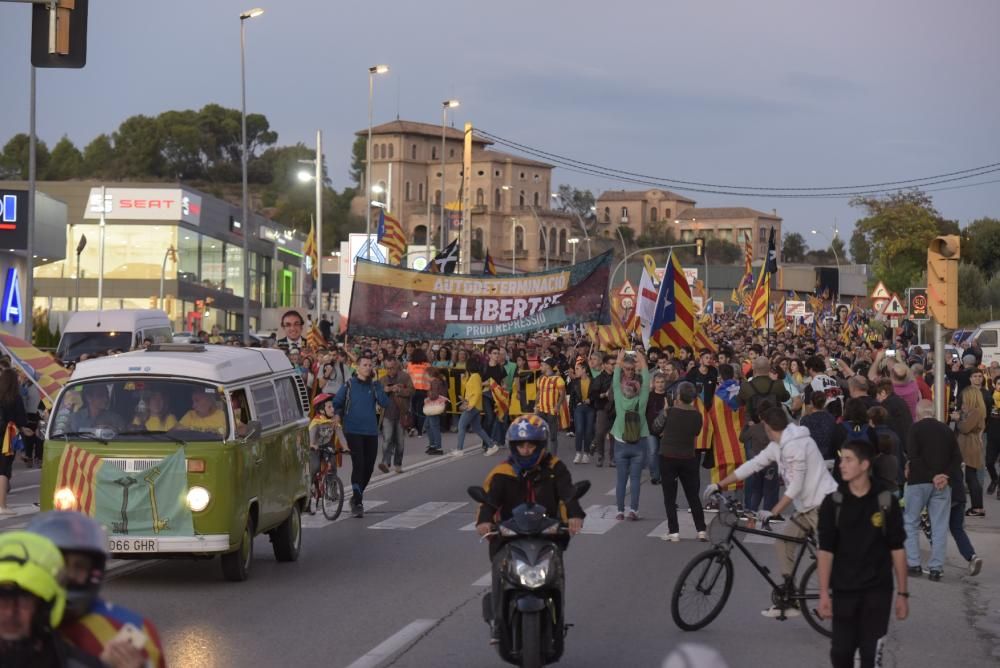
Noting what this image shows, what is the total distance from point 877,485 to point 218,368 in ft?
20.2

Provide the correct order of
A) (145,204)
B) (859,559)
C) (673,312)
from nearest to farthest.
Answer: (859,559) < (673,312) < (145,204)

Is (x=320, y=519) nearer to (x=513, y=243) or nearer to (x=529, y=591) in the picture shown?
(x=529, y=591)

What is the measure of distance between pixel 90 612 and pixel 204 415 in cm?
774

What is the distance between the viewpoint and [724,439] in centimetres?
1812

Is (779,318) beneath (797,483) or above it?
above

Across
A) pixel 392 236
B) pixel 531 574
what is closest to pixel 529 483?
pixel 531 574

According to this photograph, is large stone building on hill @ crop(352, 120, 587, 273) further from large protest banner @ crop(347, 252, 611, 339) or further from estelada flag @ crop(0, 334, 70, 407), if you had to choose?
estelada flag @ crop(0, 334, 70, 407)

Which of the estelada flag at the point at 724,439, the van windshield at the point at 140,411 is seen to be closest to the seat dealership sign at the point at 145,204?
the estelada flag at the point at 724,439

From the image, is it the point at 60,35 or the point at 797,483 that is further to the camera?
the point at 60,35

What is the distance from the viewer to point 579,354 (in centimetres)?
2767

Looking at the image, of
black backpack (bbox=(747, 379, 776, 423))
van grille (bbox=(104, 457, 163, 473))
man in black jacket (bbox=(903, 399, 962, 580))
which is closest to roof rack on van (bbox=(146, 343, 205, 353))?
van grille (bbox=(104, 457, 163, 473))

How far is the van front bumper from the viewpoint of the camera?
37.8 ft

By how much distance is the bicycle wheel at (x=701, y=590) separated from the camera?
10.4m

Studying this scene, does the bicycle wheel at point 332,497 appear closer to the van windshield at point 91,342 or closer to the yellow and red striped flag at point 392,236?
the van windshield at point 91,342
